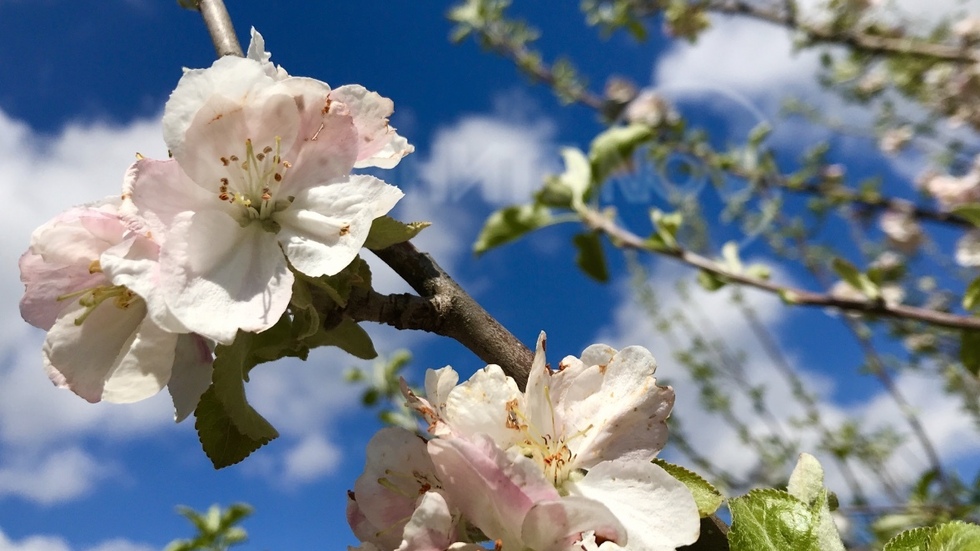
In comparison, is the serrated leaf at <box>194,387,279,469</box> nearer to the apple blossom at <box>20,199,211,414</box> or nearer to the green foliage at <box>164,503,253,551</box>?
the apple blossom at <box>20,199,211,414</box>

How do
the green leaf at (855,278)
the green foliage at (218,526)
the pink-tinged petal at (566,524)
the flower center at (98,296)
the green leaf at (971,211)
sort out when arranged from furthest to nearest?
the green foliage at (218,526)
the green leaf at (855,278)
the green leaf at (971,211)
the flower center at (98,296)
the pink-tinged petal at (566,524)

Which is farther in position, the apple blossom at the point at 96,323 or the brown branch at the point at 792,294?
the brown branch at the point at 792,294

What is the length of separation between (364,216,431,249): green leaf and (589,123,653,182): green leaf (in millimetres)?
774

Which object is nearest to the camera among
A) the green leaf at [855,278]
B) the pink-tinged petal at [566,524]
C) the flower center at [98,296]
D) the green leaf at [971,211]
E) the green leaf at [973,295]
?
the pink-tinged petal at [566,524]

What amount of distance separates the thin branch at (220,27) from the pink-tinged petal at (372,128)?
120 mm

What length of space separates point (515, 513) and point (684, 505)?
102mm

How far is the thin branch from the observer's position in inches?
22.1

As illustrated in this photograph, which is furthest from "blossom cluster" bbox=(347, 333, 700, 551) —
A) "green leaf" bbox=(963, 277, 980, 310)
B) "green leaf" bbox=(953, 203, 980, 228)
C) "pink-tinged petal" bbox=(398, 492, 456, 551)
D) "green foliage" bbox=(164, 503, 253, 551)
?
"green foliage" bbox=(164, 503, 253, 551)

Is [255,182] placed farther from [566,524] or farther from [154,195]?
[566,524]

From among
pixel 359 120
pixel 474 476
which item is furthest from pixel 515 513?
pixel 359 120

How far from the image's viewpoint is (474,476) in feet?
1.27

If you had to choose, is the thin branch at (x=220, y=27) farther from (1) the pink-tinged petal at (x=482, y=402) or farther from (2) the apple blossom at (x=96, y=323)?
(1) the pink-tinged petal at (x=482, y=402)

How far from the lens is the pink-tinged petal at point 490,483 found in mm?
382

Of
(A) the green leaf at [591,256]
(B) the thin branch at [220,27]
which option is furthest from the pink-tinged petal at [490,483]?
(A) the green leaf at [591,256]
